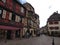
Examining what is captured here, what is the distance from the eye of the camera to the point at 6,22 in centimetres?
2181

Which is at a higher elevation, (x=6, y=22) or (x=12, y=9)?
(x=12, y=9)

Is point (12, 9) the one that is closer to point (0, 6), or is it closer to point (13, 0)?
point (13, 0)

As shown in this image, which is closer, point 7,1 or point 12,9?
point 7,1

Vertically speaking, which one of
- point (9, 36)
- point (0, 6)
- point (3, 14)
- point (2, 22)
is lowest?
point (9, 36)

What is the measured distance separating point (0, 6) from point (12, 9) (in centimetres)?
478

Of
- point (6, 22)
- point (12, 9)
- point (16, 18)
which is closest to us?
point (6, 22)

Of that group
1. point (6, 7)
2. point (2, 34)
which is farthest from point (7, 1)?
point (2, 34)

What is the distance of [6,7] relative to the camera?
22062 millimetres

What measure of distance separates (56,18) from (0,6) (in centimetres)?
4625

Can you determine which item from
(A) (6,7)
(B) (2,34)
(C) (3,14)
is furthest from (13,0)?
(B) (2,34)

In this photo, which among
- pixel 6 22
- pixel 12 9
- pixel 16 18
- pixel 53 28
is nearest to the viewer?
pixel 6 22

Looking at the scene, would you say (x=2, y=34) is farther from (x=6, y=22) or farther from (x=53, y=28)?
(x=53, y=28)

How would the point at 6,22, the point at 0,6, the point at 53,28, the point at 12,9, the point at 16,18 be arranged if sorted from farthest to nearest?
the point at 53,28, the point at 16,18, the point at 12,9, the point at 6,22, the point at 0,6

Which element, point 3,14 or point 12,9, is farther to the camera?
point 12,9
